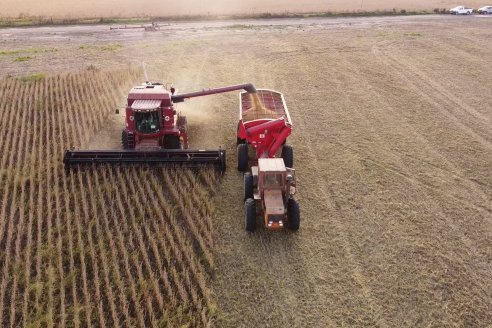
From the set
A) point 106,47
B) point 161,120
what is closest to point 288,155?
point 161,120

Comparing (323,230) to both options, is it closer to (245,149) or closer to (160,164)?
(245,149)

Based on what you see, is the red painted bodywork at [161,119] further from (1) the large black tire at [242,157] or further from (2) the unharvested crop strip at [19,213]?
(2) the unharvested crop strip at [19,213]

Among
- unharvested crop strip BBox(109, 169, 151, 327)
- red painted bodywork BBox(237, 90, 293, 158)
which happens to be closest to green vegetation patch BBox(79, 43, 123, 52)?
unharvested crop strip BBox(109, 169, 151, 327)

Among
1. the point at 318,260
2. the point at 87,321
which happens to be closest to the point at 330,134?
the point at 318,260

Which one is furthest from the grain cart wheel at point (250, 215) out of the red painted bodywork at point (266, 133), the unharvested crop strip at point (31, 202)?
the unharvested crop strip at point (31, 202)

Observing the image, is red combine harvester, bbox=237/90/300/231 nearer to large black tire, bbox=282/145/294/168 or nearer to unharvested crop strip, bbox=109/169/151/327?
large black tire, bbox=282/145/294/168
